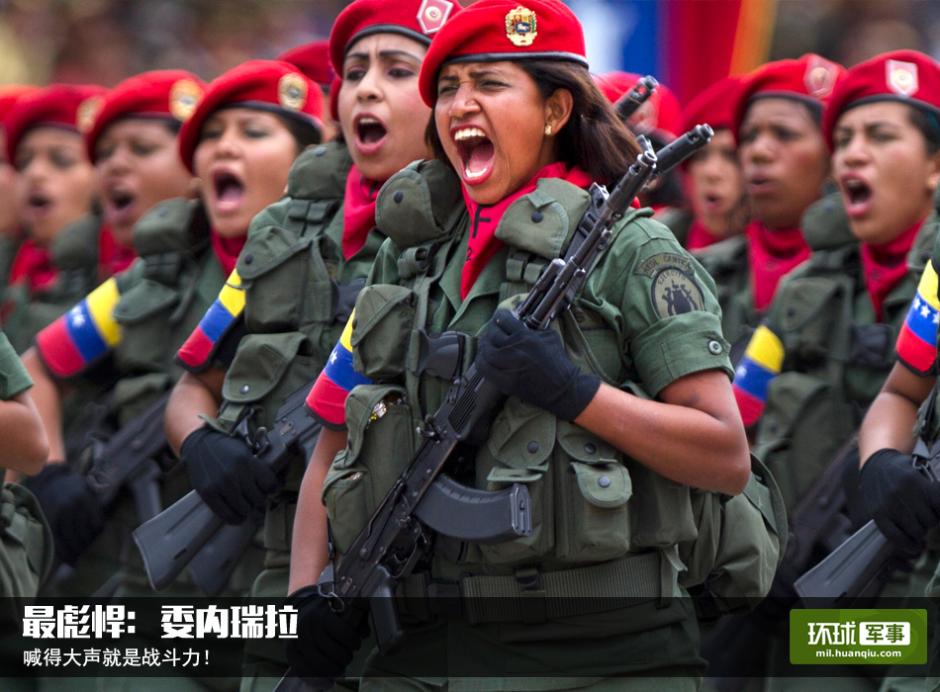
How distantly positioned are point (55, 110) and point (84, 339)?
297cm

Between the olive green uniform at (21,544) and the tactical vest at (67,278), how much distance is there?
312cm

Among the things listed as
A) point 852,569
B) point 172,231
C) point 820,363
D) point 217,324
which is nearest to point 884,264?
point 820,363

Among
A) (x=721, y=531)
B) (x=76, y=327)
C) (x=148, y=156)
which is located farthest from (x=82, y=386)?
(x=721, y=531)

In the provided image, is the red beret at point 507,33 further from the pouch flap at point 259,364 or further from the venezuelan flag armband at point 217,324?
the venezuelan flag armband at point 217,324

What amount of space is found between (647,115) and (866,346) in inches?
103

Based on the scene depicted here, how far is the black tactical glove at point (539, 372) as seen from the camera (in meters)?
4.48

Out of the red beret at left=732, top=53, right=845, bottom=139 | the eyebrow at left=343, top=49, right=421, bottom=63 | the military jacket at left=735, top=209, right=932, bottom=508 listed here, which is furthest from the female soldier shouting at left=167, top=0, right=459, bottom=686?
the red beret at left=732, top=53, right=845, bottom=139

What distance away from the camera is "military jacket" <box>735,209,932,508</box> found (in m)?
7.09

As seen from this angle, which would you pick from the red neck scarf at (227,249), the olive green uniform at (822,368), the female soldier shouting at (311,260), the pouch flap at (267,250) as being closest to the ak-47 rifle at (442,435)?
the female soldier shouting at (311,260)

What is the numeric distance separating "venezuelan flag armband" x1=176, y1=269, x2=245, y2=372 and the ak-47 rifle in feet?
5.21

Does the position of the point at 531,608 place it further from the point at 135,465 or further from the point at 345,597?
the point at 135,465

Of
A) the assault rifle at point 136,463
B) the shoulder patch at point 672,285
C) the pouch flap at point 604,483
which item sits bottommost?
the assault rifle at point 136,463

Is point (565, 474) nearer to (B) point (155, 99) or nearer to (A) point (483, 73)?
(A) point (483, 73)

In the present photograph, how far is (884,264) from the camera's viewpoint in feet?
23.9
